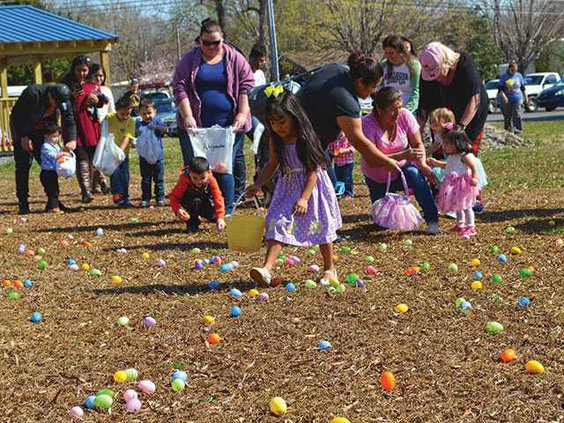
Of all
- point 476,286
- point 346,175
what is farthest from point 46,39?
point 476,286

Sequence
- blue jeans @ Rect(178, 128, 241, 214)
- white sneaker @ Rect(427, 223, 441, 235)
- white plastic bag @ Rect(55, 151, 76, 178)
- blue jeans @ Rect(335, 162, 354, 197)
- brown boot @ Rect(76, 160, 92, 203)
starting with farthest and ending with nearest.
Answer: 1. brown boot @ Rect(76, 160, 92, 203)
2. blue jeans @ Rect(335, 162, 354, 197)
3. white plastic bag @ Rect(55, 151, 76, 178)
4. blue jeans @ Rect(178, 128, 241, 214)
5. white sneaker @ Rect(427, 223, 441, 235)

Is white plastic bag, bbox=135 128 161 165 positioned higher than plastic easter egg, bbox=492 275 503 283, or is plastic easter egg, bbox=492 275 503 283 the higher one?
white plastic bag, bbox=135 128 161 165

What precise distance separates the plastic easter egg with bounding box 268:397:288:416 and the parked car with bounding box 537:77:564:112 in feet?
118

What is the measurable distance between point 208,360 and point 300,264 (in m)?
2.41

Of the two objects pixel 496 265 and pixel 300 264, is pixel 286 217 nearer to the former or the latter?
pixel 300 264

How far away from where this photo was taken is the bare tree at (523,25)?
5541 centimetres

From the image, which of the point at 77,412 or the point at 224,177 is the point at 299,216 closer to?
the point at 77,412

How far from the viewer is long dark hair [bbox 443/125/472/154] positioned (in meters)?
7.61

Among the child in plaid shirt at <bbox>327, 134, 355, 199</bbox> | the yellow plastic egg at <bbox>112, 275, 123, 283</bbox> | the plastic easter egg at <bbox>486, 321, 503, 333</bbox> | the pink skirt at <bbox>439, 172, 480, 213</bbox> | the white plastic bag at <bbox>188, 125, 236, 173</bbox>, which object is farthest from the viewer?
the child in plaid shirt at <bbox>327, 134, 355, 199</bbox>

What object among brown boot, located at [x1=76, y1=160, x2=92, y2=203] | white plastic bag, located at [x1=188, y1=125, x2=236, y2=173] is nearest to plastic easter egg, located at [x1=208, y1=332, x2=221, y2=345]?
white plastic bag, located at [x1=188, y1=125, x2=236, y2=173]

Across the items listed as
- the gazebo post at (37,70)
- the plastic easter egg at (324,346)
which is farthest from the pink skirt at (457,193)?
the gazebo post at (37,70)

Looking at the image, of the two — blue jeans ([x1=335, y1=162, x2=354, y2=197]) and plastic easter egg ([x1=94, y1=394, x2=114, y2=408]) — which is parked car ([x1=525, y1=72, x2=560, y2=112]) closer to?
blue jeans ([x1=335, y1=162, x2=354, y2=197])

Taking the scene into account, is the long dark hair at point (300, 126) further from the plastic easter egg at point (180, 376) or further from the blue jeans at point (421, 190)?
the blue jeans at point (421, 190)

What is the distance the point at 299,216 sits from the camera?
5805 millimetres
